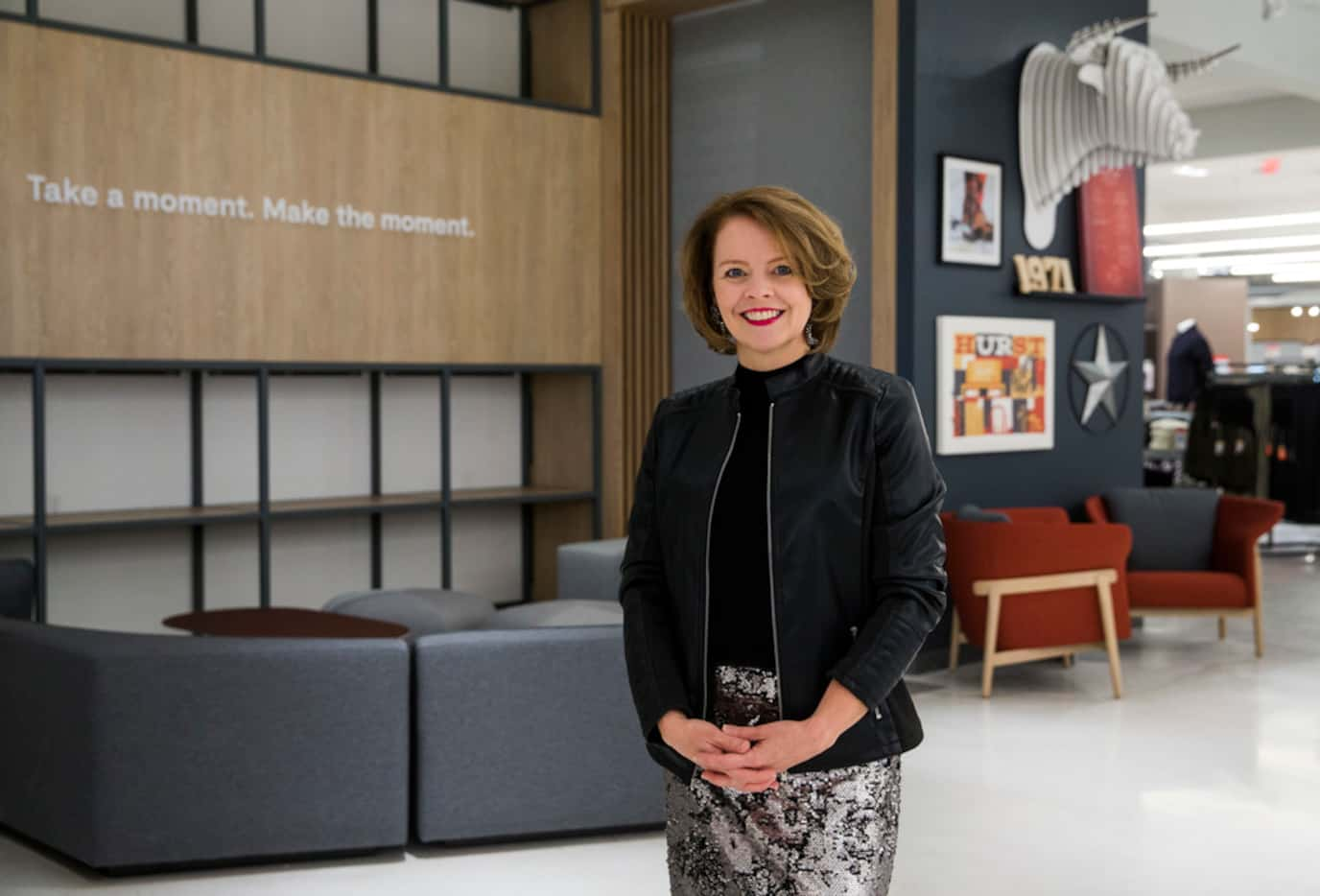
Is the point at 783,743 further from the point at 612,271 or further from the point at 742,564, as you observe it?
the point at 612,271

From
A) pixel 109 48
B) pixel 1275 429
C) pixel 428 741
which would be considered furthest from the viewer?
pixel 1275 429

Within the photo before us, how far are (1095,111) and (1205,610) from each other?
277 cm

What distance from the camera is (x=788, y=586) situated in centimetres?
177

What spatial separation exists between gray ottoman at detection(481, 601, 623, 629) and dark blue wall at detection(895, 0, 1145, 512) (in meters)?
2.29

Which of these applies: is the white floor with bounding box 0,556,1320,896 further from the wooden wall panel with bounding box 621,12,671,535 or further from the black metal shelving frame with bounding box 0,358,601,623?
the wooden wall panel with bounding box 621,12,671,535

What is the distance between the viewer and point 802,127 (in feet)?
26.3

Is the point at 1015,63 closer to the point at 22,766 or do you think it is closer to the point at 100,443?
the point at 100,443

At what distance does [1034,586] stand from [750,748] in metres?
5.20

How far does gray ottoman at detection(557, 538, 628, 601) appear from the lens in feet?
22.6

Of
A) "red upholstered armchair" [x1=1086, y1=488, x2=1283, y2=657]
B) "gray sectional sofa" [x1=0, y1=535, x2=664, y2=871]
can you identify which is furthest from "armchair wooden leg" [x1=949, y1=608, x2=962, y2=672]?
"gray sectional sofa" [x1=0, y1=535, x2=664, y2=871]

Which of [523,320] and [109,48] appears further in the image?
[523,320]

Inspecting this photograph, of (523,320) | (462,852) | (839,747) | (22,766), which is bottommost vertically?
(462,852)

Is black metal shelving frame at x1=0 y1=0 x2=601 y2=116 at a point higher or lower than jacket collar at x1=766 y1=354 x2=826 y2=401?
higher

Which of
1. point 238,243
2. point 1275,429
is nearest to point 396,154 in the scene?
point 238,243
